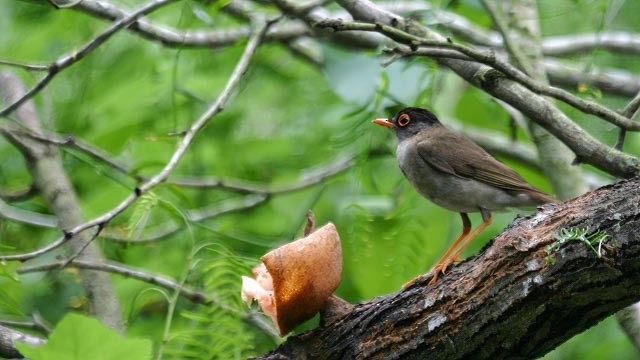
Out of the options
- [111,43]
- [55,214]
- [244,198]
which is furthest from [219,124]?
[55,214]

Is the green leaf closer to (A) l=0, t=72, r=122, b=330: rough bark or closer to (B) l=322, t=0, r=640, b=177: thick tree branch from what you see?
(B) l=322, t=0, r=640, b=177: thick tree branch

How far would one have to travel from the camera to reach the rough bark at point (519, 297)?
12.5 feet

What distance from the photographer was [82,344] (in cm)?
390

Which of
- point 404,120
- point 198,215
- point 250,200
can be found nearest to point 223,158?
point 250,200

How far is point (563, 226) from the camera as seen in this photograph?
3959 mm

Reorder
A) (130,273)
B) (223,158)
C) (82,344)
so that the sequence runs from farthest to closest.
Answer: (223,158) < (130,273) < (82,344)

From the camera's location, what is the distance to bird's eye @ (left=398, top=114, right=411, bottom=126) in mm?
6750

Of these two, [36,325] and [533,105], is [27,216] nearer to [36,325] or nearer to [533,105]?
[36,325]

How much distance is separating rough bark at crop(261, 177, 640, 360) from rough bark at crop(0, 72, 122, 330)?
2.68 meters

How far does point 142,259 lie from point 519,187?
3.22 metres

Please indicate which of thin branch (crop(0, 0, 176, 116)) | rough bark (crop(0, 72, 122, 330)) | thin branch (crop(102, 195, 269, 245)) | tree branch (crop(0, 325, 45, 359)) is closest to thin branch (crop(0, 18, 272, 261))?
tree branch (crop(0, 325, 45, 359))

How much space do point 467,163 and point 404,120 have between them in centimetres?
65

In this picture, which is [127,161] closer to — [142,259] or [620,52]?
[142,259]

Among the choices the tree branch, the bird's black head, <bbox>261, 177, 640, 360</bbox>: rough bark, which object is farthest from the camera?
the bird's black head
